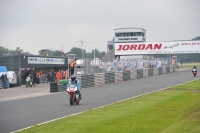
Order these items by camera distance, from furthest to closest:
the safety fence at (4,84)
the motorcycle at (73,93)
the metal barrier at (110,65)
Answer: the safety fence at (4,84) → the metal barrier at (110,65) → the motorcycle at (73,93)

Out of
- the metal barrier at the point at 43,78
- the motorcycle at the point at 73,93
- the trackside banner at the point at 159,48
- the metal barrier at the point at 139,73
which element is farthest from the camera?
the trackside banner at the point at 159,48

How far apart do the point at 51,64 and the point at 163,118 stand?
44.4 m

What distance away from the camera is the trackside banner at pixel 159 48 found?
238 ft

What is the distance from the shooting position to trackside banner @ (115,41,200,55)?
72688 millimetres

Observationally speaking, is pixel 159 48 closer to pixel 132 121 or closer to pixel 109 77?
pixel 109 77

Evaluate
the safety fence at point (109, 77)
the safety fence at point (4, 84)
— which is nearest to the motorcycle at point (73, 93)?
the safety fence at point (109, 77)

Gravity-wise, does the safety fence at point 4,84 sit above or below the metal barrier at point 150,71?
below

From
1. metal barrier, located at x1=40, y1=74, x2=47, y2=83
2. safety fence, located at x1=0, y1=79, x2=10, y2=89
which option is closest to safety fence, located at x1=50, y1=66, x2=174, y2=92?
safety fence, located at x1=0, y1=79, x2=10, y2=89

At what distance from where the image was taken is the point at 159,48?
74938mm

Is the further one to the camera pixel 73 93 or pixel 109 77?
pixel 109 77

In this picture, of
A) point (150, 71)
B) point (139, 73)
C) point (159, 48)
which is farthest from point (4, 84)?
point (159, 48)

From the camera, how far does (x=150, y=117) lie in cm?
1424

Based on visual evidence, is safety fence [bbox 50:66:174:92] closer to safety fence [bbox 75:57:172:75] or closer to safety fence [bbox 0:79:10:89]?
safety fence [bbox 75:57:172:75]

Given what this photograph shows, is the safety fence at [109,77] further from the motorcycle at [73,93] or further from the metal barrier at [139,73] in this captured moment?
the motorcycle at [73,93]
